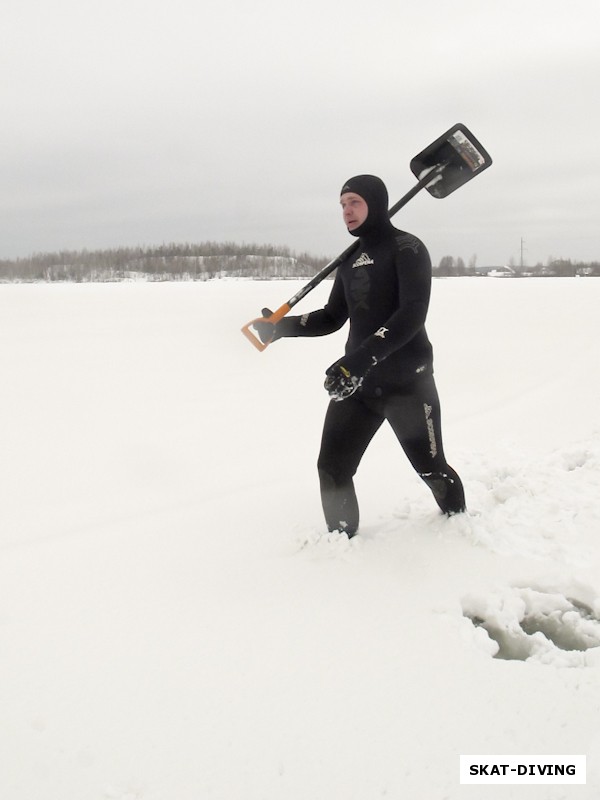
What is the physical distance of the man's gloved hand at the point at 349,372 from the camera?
2.67 metres

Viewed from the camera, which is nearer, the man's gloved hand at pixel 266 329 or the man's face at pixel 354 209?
the man's face at pixel 354 209

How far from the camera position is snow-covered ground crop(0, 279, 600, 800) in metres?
1.75

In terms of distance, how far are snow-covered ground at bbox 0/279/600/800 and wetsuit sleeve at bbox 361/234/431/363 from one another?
101 centimetres

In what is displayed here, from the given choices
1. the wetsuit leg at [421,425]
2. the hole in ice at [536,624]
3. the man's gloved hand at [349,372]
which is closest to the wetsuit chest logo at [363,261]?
the man's gloved hand at [349,372]

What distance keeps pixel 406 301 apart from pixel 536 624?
1.46 metres

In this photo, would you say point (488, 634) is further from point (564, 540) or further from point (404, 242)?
point (404, 242)

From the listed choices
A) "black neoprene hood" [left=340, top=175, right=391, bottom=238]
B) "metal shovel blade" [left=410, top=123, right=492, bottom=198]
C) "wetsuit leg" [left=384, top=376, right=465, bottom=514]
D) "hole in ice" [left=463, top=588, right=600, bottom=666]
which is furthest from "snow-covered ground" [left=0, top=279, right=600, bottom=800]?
"metal shovel blade" [left=410, top=123, right=492, bottom=198]

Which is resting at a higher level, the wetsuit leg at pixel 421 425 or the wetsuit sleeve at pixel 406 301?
the wetsuit sleeve at pixel 406 301

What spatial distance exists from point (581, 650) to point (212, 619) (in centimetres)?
141

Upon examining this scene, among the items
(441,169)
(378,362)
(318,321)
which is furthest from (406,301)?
(441,169)

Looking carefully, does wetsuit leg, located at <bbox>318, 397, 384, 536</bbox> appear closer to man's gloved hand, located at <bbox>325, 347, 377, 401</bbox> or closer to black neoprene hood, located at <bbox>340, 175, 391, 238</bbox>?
man's gloved hand, located at <bbox>325, 347, 377, 401</bbox>

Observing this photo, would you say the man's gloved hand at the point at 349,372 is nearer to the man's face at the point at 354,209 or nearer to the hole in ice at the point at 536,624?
the man's face at the point at 354,209

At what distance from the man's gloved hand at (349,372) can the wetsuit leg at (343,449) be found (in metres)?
0.26

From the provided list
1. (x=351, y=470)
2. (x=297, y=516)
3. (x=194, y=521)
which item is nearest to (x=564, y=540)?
(x=351, y=470)
